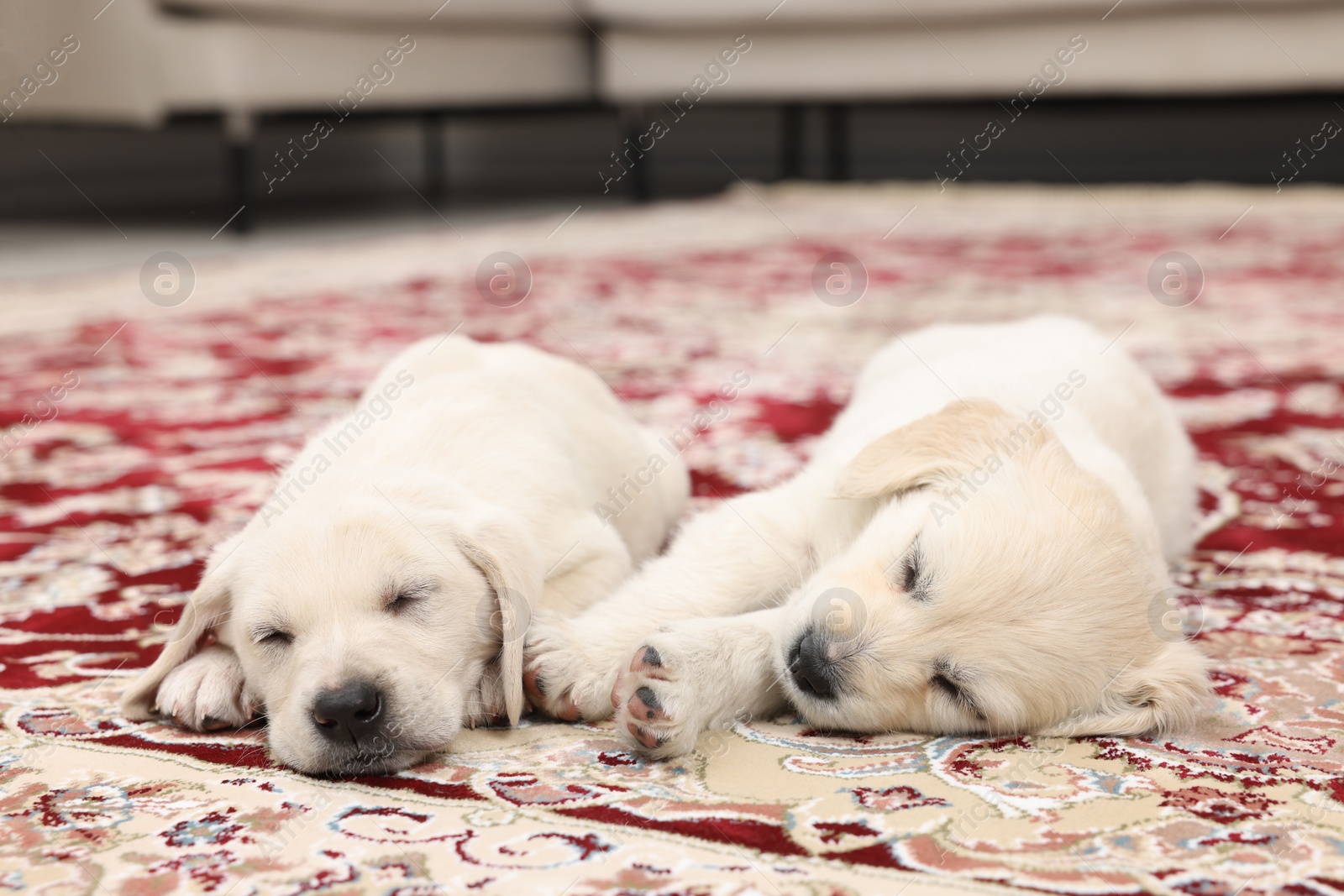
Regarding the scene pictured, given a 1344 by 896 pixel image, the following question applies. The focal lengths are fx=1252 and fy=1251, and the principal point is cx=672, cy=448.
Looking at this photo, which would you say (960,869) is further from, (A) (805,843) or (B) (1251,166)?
(B) (1251,166)

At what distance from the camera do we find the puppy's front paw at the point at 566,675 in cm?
176

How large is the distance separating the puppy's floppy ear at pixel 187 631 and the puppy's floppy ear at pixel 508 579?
1.08ft

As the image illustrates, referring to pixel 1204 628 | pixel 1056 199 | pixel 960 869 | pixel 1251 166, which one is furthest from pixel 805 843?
pixel 1251 166

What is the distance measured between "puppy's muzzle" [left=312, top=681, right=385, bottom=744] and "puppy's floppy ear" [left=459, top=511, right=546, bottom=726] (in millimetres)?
200

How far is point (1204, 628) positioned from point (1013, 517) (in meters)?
0.60

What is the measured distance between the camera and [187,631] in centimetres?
172

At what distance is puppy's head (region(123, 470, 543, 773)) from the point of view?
156 centimetres

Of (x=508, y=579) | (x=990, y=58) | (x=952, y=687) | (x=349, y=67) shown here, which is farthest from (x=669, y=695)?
(x=990, y=58)

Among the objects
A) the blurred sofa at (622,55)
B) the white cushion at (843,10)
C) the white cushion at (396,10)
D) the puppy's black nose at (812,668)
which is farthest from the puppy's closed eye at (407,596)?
the white cushion at (843,10)

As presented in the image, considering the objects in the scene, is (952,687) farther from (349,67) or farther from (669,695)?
(349,67)

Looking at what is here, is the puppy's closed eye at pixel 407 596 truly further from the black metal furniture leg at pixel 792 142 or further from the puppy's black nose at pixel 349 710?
the black metal furniture leg at pixel 792 142

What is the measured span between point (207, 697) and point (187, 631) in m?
0.10

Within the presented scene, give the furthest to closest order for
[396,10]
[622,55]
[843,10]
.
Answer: [622,55], [843,10], [396,10]

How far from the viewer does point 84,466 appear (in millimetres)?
2947
